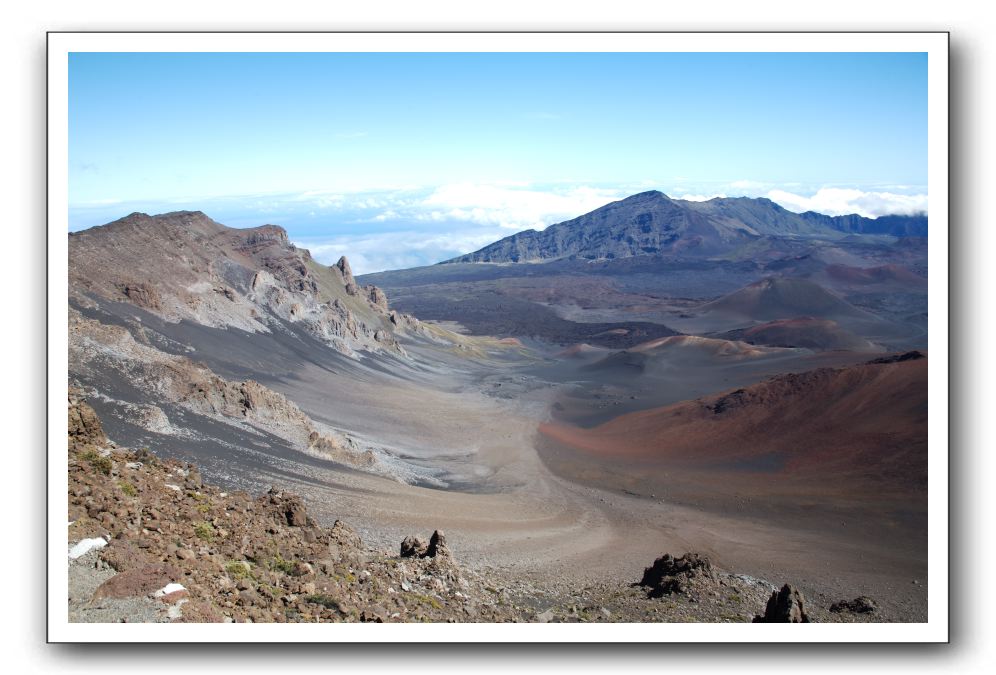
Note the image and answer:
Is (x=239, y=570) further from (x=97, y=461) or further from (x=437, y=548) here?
(x=437, y=548)

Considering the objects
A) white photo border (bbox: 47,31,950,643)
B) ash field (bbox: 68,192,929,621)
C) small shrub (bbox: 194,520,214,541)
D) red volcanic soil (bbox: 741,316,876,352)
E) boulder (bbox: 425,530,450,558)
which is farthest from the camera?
red volcanic soil (bbox: 741,316,876,352)

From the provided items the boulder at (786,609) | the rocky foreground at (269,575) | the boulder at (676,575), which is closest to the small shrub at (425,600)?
the rocky foreground at (269,575)

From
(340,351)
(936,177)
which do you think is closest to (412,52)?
(936,177)

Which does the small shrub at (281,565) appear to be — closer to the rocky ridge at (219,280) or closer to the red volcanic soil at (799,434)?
the red volcanic soil at (799,434)

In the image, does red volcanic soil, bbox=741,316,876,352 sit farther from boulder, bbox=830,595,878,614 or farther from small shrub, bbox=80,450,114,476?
small shrub, bbox=80,450,114,476

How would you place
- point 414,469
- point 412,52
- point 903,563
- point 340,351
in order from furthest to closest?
point 340,351
point 414,469
point 903,563
point 412,52

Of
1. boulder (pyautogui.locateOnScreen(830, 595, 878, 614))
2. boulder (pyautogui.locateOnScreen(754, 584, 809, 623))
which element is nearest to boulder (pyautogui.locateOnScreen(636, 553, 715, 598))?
boulder (pyautogui.locateOnScreen(754, 584, 809, 623))
